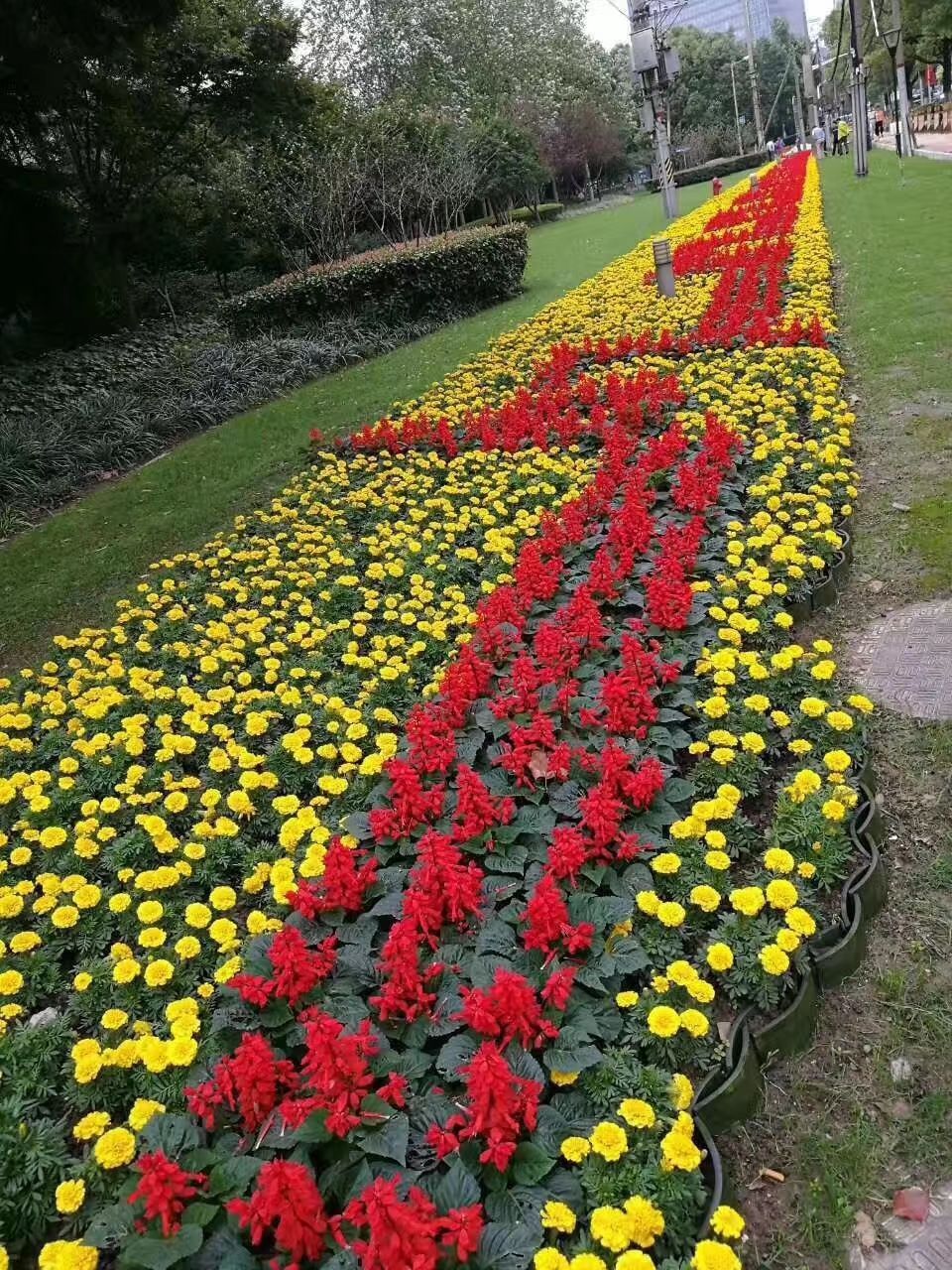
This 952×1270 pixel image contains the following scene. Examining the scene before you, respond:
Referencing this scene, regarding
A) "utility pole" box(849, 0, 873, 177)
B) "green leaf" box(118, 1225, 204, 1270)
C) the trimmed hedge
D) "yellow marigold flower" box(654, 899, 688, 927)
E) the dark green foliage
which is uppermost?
"utility pole" box(849, 0, 873, 177)

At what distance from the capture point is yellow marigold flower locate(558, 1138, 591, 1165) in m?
1.80

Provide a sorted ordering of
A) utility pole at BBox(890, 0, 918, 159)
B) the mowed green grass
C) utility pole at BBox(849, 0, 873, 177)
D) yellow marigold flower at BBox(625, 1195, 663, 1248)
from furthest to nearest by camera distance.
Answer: utility pole at BBox(890, 0, 918, 159) → utility pole at BBox(849, 0, 873, 177) → the mowed green grass → yellow marigold flower at BBox(625, 1195, 663, 1248)

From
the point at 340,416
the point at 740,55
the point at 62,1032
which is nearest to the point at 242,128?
the point at 340,416

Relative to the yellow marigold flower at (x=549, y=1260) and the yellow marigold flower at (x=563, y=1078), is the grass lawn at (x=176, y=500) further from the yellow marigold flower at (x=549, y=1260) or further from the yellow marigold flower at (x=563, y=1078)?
the yellow marigold flower at (x=549, y=1260)

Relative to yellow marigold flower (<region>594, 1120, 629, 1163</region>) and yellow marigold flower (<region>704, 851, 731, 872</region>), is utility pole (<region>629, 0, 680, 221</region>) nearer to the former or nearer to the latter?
yellow marigold flower (<region>704, 851, 731, 872</region>)

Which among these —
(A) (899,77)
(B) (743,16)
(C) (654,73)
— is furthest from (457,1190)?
(B) (743,16)

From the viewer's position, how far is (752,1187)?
1909mm

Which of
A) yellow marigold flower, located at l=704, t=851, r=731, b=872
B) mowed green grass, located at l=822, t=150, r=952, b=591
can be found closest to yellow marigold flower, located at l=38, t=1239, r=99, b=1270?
yellow marigold flower, located at l=704, t=851, r=731, b=872

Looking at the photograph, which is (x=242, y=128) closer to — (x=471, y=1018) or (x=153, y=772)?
(x=153, y=772)

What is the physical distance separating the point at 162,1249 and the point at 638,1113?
3.26 ft

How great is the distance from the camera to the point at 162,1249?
1696 mm

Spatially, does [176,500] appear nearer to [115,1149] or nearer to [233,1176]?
[115,1149]

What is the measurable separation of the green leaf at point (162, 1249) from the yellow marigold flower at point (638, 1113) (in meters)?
0.89

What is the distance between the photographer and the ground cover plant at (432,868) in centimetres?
180
